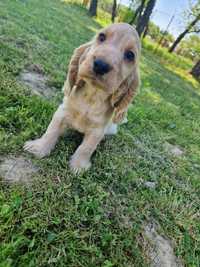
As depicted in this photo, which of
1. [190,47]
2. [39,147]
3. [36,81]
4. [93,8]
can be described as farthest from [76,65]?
[190,47]

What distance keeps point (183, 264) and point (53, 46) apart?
522 cm

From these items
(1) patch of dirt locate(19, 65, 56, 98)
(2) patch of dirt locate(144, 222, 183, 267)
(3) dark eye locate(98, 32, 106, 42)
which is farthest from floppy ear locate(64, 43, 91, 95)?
(2) patch of dirt locate(144, 222, 183, 267)

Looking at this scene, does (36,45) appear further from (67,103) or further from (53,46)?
(67,103)

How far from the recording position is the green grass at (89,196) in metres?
1.72

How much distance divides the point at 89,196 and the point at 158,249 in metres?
0.71

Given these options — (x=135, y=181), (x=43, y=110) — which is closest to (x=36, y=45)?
(x=43, y=110)

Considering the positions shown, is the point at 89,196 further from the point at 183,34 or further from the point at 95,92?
the point at 183,34

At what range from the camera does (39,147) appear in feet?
7.90

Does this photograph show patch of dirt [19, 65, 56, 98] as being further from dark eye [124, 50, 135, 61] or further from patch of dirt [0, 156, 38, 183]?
dark eye [124, 50, 135, 61]

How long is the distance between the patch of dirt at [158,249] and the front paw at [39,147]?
1.13 m

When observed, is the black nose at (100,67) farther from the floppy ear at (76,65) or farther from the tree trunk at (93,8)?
the tree trunk at (93,8)

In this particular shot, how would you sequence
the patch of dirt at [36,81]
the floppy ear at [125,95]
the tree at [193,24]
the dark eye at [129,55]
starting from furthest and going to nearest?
the tree at [193,24] → the patch of dirt at [36,81] → the floppy ear at [125,95] → the dark eye at [129,55]

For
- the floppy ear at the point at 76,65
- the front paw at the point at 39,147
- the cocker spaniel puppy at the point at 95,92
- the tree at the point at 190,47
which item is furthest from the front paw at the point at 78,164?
the tree at the point at 190,47

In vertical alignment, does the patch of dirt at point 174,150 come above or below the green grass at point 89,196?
below
